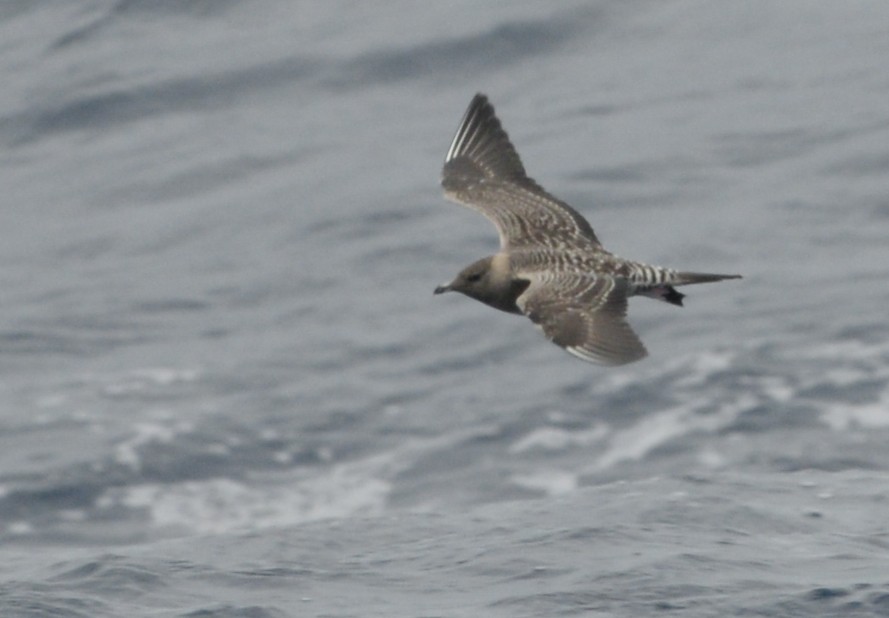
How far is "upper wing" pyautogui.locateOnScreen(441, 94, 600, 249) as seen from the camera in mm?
11539

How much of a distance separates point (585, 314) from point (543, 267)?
0.89 metres

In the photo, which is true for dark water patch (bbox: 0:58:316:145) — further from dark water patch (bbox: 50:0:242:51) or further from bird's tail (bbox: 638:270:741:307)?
bird's tail (bbox: 638:270:741:307)

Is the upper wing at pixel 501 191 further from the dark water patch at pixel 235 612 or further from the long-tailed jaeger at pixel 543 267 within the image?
the dark water patch at pixel 235 612

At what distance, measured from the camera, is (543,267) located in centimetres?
1073

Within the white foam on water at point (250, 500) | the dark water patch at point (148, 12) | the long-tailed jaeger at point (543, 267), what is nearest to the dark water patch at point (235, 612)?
the long-tailed jaeger at point (543, 267)

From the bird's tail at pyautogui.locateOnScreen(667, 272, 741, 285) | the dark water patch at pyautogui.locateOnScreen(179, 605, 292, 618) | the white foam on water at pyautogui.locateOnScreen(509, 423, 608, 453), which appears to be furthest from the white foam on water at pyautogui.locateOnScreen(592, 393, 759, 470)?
the dark water patch at pyautogui.locateOnScreen(179, 605, 292, 618)

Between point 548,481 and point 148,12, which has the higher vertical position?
point 148,12

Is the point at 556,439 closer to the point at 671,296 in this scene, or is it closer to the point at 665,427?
the point at 665,427

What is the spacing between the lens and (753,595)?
10055mm

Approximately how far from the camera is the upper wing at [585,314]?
372 inches

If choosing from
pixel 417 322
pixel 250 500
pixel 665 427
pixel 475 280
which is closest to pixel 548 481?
pixel 665 427

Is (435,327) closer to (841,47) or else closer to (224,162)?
(224,162)

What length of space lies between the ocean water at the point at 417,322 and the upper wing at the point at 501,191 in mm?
1677

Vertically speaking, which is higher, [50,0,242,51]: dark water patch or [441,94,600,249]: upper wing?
[50,0,242,51]: dark water patch
